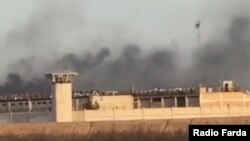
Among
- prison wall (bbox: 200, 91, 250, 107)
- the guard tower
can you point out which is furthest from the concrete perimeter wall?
the guard tower

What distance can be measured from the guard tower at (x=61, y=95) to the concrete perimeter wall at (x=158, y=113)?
7996mm

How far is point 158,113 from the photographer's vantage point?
107500mm

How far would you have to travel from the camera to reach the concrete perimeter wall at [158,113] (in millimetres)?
105562

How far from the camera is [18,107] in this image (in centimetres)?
13750

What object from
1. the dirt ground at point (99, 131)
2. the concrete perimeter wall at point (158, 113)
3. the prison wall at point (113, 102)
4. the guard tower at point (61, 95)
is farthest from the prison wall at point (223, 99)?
the guard tower at point (61, 95)

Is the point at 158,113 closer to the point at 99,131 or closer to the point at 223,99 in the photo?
the point at 223,99

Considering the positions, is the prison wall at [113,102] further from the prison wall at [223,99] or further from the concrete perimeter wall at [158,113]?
the prison wall at [223,99]

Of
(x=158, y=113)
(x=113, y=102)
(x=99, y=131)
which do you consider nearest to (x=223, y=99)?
(x=158, y=113)

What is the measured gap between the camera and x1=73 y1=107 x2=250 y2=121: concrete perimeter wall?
346ft

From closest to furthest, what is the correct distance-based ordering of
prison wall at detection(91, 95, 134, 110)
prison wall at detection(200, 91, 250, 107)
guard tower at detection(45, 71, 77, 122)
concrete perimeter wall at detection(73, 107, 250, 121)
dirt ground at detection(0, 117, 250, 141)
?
dirt ground at detection(0, 117, 250, 141), guard tower at detection(45, 71, 77, 122), concrete perimeter wall at detection(73, 107, 250, 121), prison wall at detection(200, 91, 250, 107), prison wall at detection(91, 95, 134, 110)

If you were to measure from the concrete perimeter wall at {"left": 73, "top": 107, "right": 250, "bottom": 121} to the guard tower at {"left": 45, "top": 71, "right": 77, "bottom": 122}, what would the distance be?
8.00 metres

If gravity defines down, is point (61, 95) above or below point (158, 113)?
above

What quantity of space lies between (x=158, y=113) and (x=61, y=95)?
17.6 meters

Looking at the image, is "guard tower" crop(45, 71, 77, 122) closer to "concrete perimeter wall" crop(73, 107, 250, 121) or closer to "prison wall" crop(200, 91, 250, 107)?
"concrete perimeter wall" crop(73, 107, 250, 121)
